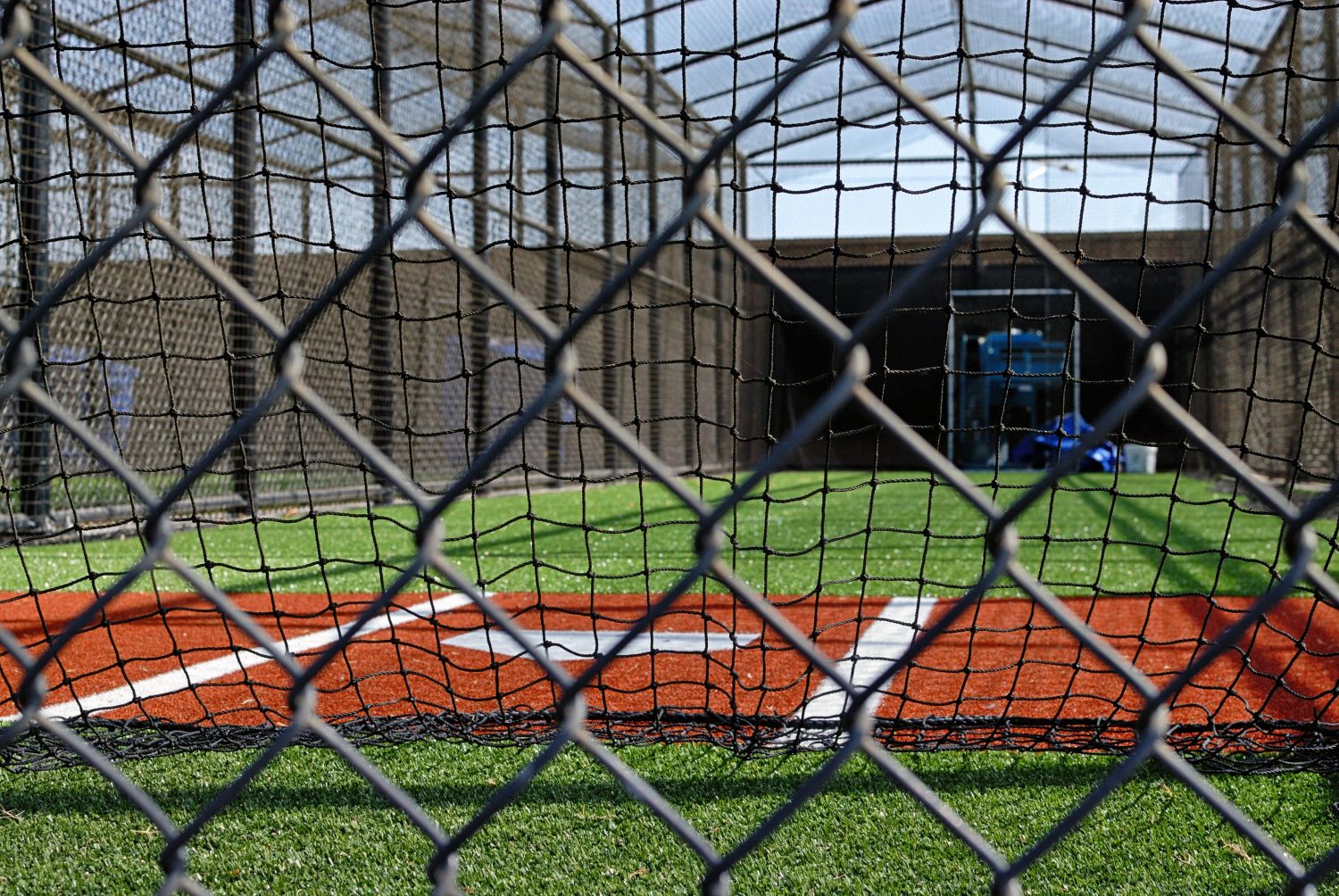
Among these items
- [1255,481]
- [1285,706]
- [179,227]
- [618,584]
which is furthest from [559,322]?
[1255,481]

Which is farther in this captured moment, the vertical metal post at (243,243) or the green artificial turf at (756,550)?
the vertical metal post at (243,243)

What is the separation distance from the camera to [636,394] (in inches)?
113

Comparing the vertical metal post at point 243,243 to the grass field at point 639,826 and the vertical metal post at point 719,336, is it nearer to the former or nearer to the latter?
the grass field at point 639,826

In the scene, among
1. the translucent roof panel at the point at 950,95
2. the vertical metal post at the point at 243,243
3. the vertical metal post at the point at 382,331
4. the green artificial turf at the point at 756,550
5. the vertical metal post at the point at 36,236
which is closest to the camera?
the green artificial turf at the point at 756,550

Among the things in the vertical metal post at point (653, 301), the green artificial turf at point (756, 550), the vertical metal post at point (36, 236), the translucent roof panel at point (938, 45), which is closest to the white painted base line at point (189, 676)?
the green artificial turf at point (756, 550)

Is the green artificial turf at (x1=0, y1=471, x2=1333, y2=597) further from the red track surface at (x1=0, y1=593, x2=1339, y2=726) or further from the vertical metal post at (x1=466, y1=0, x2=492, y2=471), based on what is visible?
the vertical metal post at (x1=466, y1=0, x2=492, y2=471)

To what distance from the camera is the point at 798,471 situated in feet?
41.9

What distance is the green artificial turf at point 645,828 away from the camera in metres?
1.36

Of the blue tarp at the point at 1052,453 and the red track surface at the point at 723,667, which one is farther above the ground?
the red track surface at the point at 723,667

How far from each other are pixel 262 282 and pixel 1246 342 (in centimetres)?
798

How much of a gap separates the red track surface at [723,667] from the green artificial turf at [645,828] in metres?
0.14

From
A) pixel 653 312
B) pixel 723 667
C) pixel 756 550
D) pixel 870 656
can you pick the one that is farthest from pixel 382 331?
pixel 723 667

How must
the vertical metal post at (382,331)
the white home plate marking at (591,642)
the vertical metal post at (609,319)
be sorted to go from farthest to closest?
1. the vertical metal post at (609,319)
2. the vertical metal post at (382,331)
3. the white home plate marking at (591,642)

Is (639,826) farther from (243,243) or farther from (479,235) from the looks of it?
(479,235)
